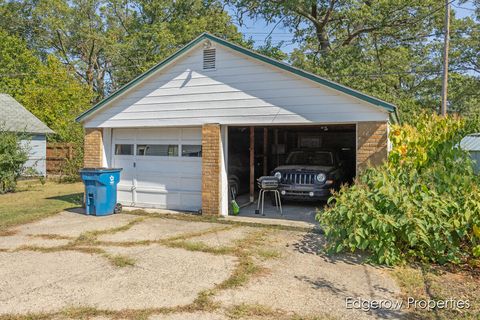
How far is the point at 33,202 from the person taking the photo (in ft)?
40.2

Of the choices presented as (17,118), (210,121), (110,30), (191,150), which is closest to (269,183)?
(210,121)

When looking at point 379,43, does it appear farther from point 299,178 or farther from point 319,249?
point 319,249

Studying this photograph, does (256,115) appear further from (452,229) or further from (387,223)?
(452,229)

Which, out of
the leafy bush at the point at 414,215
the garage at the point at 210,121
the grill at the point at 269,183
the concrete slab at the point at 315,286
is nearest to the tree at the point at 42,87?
the garage at the point at 210,121

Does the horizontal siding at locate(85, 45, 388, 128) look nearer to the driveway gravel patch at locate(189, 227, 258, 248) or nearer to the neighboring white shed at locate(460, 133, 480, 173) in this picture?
the neighboring white shed at locate(460, 133, 480, 173)

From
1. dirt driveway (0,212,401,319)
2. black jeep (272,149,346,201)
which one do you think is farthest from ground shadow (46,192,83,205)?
black jeep (272,149,346,201)

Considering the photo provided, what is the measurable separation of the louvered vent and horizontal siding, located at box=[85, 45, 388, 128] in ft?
0.46

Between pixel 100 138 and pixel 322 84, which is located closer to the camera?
pixel 322 84

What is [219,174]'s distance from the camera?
9.52 m

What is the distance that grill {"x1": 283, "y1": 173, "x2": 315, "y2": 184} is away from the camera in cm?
1048

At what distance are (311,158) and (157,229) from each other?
590 centimetres

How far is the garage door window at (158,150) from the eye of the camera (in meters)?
10.6

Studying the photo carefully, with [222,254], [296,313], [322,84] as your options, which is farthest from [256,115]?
[296,313]

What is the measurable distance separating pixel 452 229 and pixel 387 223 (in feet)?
3.21
